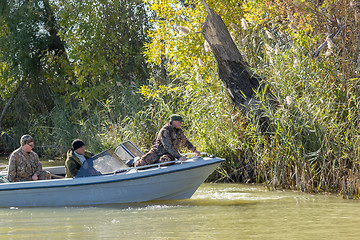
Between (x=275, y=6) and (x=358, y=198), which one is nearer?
(x=358, y=198)

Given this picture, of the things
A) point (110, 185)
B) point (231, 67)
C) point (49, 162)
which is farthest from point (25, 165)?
point (49, 162)

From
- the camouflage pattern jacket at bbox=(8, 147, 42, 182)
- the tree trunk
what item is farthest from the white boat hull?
the tree trunk

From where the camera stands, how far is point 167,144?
30.7ft

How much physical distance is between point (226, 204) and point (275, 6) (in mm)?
4317

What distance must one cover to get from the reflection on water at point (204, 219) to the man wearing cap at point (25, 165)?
0.62m

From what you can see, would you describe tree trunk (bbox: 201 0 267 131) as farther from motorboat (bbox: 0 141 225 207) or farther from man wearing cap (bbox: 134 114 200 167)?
motorboat (bbox: 0 141 225 207)

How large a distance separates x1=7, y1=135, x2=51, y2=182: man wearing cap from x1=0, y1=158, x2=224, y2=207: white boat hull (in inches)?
13.0

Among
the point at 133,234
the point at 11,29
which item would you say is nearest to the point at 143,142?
the point at 133,234

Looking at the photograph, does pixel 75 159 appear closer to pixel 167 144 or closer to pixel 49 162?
pixel 167 144

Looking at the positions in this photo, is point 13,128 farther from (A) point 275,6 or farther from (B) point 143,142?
(A) point 275,6

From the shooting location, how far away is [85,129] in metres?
15.8

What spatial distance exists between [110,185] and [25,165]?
1.58 m

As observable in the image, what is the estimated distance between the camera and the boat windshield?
916 cm

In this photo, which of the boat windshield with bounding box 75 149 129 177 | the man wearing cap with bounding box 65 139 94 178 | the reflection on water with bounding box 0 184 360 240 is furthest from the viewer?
the man wearing cap with bounding box 65 139 94 178
